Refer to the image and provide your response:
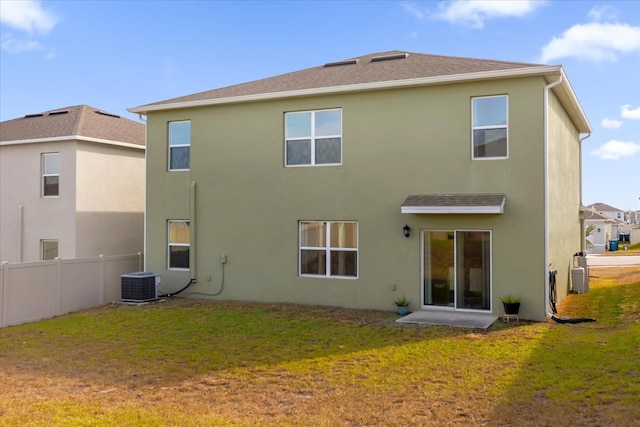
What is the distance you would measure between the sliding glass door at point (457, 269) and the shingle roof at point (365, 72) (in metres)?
3.88

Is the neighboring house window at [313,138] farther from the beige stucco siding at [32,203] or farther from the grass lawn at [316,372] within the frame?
the beige stucco siding at [32,203]

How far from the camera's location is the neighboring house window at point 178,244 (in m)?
15.8

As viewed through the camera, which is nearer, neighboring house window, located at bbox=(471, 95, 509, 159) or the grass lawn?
the grass lawn

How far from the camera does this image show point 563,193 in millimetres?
15203

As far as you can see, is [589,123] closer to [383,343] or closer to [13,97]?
[383,343]

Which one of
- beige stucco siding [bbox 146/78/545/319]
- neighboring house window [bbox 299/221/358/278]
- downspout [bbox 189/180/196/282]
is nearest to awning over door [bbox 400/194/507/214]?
beige stucco siding [bbox 146/78/545/319]

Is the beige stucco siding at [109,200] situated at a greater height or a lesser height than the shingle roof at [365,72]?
lesser

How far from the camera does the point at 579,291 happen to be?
646 inches

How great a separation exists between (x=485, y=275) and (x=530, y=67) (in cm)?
475

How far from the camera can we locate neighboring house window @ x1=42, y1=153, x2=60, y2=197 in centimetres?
1827

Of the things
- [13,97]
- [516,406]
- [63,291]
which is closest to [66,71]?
[13,97]

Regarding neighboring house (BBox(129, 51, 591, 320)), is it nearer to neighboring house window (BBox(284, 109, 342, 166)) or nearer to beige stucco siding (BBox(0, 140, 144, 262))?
neighboring house window (BBox(284, 109, 342, 166))

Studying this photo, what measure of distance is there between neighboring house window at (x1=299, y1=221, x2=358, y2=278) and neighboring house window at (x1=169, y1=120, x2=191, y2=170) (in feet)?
14.4

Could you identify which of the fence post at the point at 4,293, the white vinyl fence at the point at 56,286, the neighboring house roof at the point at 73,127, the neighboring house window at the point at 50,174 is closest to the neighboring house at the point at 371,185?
the white vinyl fence at the point at 56,286
